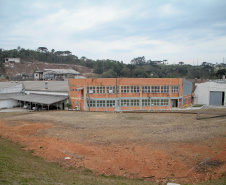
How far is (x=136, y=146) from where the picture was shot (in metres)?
15.4

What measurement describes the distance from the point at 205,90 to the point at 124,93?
19182 millimetres

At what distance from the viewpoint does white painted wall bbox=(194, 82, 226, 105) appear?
4128 centimetres

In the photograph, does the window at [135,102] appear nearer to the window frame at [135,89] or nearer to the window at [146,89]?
the window frame at [135,89]

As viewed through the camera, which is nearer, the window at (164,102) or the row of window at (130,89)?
the row of window at (130,89)

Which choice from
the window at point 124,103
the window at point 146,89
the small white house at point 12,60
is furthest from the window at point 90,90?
the small white house at point 12,60

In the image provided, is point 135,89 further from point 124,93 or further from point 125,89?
point 124,93

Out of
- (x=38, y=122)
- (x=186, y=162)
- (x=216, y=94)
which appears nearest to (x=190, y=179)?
(x=186, y=162)

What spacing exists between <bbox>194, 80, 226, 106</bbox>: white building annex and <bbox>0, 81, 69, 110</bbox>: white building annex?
28716 mm

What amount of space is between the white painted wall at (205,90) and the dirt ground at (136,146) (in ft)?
66.0

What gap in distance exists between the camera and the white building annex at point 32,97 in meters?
37.2

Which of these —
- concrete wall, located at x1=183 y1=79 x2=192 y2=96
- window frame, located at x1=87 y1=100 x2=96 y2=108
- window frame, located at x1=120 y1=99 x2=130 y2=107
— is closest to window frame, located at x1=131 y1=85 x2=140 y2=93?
window frame, located at x1=120 y1=99 x2=130 y2=107

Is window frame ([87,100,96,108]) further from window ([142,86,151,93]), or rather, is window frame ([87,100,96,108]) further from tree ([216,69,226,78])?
tree ([216,69,226,78])

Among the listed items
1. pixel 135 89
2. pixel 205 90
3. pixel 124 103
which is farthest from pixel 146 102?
pixel 205 90

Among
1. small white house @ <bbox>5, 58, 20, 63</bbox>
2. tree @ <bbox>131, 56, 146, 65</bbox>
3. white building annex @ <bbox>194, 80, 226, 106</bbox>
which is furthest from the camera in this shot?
tree @ <bbox>131, 56, 146, 65</bbox>
